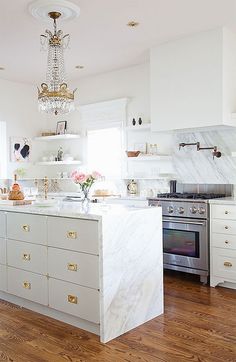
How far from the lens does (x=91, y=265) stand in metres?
2.99

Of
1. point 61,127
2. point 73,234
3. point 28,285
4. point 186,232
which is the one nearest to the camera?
point 73,234

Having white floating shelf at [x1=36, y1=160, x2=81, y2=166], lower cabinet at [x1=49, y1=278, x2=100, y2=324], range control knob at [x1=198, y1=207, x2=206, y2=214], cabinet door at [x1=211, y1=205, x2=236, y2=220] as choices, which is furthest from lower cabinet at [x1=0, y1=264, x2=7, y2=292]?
white floating shelf at [x1=36, y1=160, x2=81, y2=166]

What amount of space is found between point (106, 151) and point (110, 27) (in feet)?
7.94

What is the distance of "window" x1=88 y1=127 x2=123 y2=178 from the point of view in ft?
20.2

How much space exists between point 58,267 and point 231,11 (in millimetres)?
2935

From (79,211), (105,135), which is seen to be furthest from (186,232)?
(105,135)

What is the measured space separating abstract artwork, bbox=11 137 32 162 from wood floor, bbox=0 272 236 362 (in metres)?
3.42

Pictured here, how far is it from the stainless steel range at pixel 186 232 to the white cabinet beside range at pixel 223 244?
7 centimetres

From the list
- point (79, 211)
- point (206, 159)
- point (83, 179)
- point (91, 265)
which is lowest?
point (91, 265)

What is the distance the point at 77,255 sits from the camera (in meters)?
3.10

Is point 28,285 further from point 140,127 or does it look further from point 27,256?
point 140,127

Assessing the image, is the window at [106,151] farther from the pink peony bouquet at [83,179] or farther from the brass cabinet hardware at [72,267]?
the brass cabinet hardware at [72,267]

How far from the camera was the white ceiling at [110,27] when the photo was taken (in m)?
3.69

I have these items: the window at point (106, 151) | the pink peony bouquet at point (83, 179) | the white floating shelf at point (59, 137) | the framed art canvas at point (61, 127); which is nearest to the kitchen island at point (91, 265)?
the pink peony bouquet at point (83, 179)
